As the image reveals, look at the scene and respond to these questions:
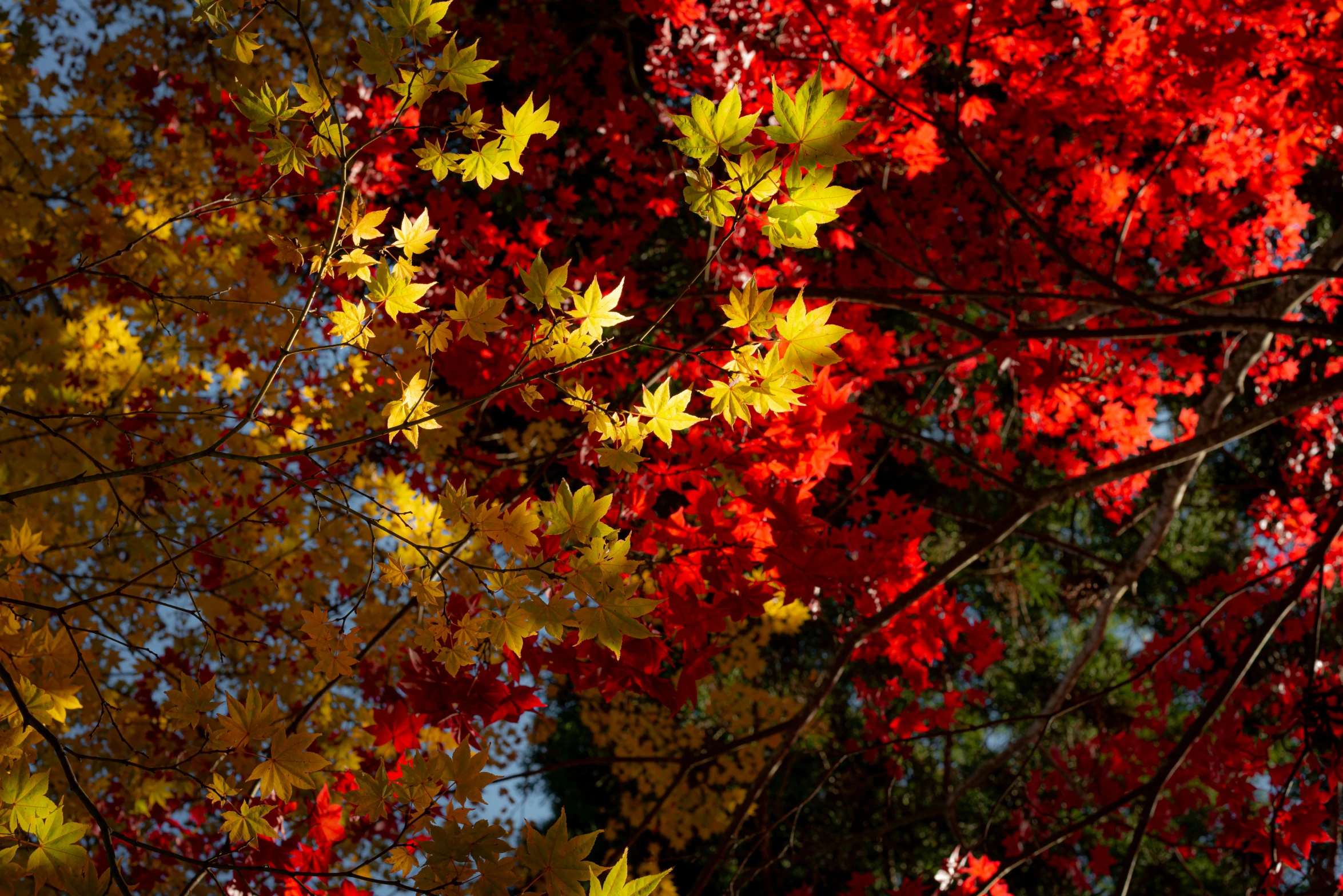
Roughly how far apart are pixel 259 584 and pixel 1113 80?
6.01 meters

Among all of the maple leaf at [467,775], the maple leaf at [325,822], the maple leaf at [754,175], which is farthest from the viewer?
the maple leaf at [325,822]

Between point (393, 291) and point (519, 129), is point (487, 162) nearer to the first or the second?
point (519, 129)

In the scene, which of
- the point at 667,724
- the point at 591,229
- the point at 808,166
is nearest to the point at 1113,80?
A: the point at 591,229

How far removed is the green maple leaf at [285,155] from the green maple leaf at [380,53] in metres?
0.21

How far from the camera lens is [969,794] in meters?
8.28

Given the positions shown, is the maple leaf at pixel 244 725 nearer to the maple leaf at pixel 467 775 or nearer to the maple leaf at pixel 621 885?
the maple leaf at pixel 467 775

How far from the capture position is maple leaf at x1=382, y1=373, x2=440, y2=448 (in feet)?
5.06

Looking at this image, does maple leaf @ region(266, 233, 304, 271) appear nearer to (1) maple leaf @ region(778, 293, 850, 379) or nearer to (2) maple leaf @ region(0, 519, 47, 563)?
(2) maple leaf @ region(0, 519, 47, 563)

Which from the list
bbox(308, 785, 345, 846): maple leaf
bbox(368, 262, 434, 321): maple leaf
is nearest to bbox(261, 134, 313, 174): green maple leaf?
bbox(368, 262, 434, 321): maple leaf

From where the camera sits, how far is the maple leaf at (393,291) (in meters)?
1.63

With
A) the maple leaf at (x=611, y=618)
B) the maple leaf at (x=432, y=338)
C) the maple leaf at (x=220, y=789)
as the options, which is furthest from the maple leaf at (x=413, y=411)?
the maple leaf at (x=220, y=789)

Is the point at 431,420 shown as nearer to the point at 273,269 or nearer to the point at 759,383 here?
the point at 759,383

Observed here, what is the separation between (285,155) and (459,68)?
1.26 ft

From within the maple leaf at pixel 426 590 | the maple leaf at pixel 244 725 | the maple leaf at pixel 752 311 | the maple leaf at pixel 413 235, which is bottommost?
the maple leaf at pixel 244 725
